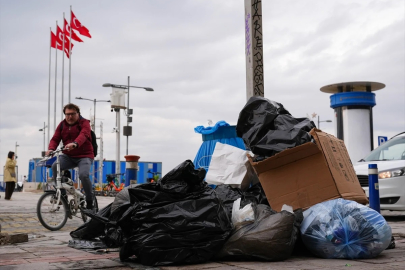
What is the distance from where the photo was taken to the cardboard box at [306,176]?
464cm

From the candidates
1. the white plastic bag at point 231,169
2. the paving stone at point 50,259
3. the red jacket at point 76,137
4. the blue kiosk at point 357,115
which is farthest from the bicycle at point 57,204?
the blue kiosk at point 357,115

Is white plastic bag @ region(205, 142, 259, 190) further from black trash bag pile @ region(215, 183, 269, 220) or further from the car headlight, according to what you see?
the car headlight

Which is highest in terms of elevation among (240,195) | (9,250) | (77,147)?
(77,147)

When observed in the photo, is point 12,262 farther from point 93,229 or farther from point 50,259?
point 93,229

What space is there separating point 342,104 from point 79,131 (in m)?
12.9

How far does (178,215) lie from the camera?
389cm

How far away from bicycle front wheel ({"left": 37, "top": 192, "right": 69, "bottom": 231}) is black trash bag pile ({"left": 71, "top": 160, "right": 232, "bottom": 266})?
10.1ft

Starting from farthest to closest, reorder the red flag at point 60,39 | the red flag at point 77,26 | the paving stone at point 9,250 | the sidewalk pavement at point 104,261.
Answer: the red flag at point 60,39 < the red flag at point 77,26 < the paving stone at point 9,250 < the sidewalk pavement at point 104,261

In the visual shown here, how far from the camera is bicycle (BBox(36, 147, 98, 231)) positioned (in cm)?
691

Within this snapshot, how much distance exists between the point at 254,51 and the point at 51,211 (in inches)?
143

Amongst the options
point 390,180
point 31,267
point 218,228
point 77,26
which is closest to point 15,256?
point 31,267

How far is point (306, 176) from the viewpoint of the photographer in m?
4.71

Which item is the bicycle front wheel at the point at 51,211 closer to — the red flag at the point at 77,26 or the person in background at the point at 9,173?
the person in background at the point at 9,173

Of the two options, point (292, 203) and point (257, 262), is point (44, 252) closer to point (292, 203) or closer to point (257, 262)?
point (257, 262)
